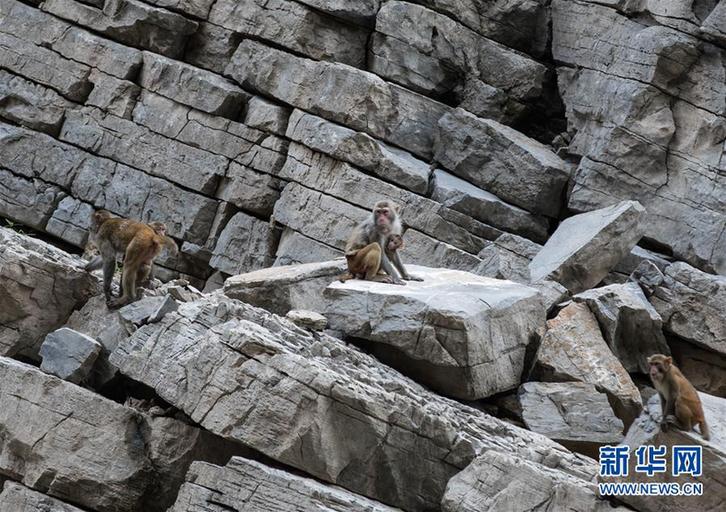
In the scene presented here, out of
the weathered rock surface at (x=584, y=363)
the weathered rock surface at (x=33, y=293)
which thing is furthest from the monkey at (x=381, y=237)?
the weathered rock surface at (x=33, y=293)

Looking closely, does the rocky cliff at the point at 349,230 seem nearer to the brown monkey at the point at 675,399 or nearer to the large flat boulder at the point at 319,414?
the large flat boulder at the point at 319,414

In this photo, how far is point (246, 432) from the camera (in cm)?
1193

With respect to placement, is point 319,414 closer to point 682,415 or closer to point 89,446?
point 89,446

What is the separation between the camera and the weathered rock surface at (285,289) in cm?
1605

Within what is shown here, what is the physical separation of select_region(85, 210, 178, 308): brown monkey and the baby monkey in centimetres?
268

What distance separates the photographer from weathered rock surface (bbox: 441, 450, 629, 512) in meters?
11.2

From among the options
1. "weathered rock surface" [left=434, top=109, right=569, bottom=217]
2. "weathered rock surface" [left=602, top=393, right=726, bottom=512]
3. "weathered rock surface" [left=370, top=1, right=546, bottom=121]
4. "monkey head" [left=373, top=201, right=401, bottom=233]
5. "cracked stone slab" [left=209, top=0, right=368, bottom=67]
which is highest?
"weathered rock surface" [left=370, top=1, right=546, bottom=121]

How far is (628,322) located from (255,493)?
27.9 feet

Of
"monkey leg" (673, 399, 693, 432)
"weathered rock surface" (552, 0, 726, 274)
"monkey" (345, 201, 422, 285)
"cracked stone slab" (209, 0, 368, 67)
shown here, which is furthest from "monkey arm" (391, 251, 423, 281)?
"cracked stone slab" (209, 0, 368, 67)

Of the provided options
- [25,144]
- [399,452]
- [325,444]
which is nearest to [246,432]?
[325,444]

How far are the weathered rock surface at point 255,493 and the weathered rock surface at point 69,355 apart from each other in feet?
7.69

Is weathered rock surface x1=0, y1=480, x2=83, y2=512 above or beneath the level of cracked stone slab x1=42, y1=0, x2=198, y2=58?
beneath

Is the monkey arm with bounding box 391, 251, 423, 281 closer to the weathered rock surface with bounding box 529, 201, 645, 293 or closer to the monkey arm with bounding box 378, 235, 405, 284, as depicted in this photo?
the monkey arm with bounding box 378, 235, 405, 284

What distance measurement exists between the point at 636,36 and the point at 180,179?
32.2 ft
